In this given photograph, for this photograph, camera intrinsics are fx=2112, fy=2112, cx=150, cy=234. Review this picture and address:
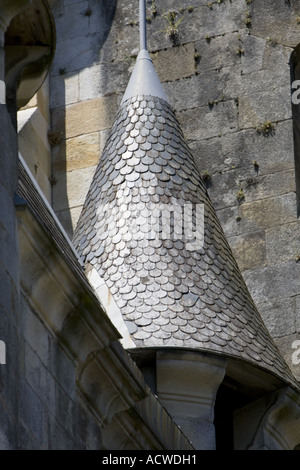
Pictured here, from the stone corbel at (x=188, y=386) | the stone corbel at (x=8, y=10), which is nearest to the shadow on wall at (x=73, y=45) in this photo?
the stone corbel at (x=188, y=386)

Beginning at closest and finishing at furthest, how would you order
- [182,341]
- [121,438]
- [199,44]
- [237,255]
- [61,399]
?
[61,399] < [121,438] < [182,341] < [237,255] < [199,44]

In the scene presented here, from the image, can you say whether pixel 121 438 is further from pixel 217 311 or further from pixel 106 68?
pixel 106 68

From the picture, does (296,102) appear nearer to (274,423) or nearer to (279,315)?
(279,315)

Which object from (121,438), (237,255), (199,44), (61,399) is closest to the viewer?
(61,399)

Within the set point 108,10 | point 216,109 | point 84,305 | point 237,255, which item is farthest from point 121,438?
point 108,10

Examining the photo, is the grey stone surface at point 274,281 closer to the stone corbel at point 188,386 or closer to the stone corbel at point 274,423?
the stone corbel at point 274,423

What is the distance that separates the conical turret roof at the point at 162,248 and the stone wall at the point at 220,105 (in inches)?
64.5

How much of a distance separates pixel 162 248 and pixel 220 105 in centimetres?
366

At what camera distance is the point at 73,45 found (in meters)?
18.9

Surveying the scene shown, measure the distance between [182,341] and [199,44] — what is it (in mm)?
5131

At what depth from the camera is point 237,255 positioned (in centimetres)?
1694

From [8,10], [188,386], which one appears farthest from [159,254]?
[8,10]

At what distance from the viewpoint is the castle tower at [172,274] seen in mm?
13547

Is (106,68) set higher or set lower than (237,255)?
higher
